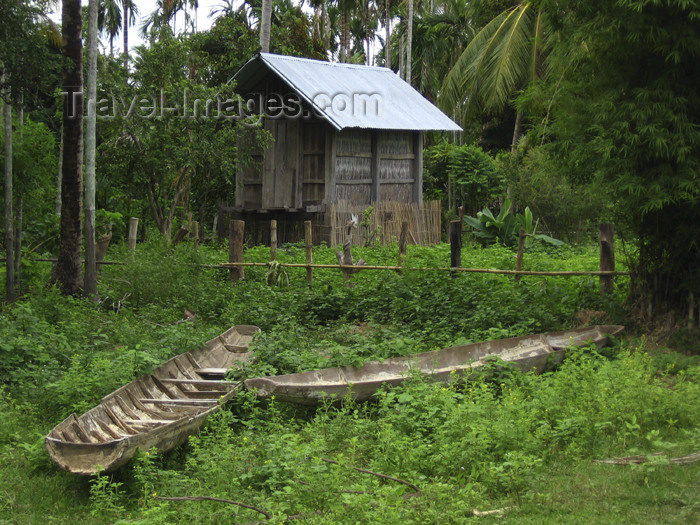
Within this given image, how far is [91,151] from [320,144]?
7.79m

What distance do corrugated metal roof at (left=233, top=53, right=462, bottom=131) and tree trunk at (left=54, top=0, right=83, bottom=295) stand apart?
21.4 ft

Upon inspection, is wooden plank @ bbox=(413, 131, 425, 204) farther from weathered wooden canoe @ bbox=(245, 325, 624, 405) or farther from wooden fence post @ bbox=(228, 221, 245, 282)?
weathered wooden canoe @ bbox=(245, 325, 624, 405)

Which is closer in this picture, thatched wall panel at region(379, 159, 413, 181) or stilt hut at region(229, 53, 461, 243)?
stilt hut at region(229, 53, 461, 243)

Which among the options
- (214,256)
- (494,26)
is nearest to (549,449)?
(214,256)

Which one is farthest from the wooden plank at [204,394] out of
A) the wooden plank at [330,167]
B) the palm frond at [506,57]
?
the palm frond at [506,57]

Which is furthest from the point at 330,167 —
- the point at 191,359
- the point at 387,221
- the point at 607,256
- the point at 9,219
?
the point at 191,359

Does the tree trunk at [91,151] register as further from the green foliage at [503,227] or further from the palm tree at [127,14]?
the palm tree at [127,14]

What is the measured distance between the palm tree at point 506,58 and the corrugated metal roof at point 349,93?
2.20m

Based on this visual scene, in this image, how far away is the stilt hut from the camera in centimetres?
1888

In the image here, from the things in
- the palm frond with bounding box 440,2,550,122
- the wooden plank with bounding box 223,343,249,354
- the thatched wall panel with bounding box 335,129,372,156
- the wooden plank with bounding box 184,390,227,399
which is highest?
the palm frond with bounding box 440,2,550,122

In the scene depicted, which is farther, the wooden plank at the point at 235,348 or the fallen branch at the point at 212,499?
the wooden plank at the point at 235,348

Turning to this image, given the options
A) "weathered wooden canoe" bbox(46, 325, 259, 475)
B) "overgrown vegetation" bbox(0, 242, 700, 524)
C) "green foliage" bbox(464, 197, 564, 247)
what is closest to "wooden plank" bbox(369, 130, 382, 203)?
"green foliage" bbox(464, 197, 564, 247)

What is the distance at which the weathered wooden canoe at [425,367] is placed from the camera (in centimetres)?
734

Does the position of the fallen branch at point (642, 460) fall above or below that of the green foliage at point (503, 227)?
below
